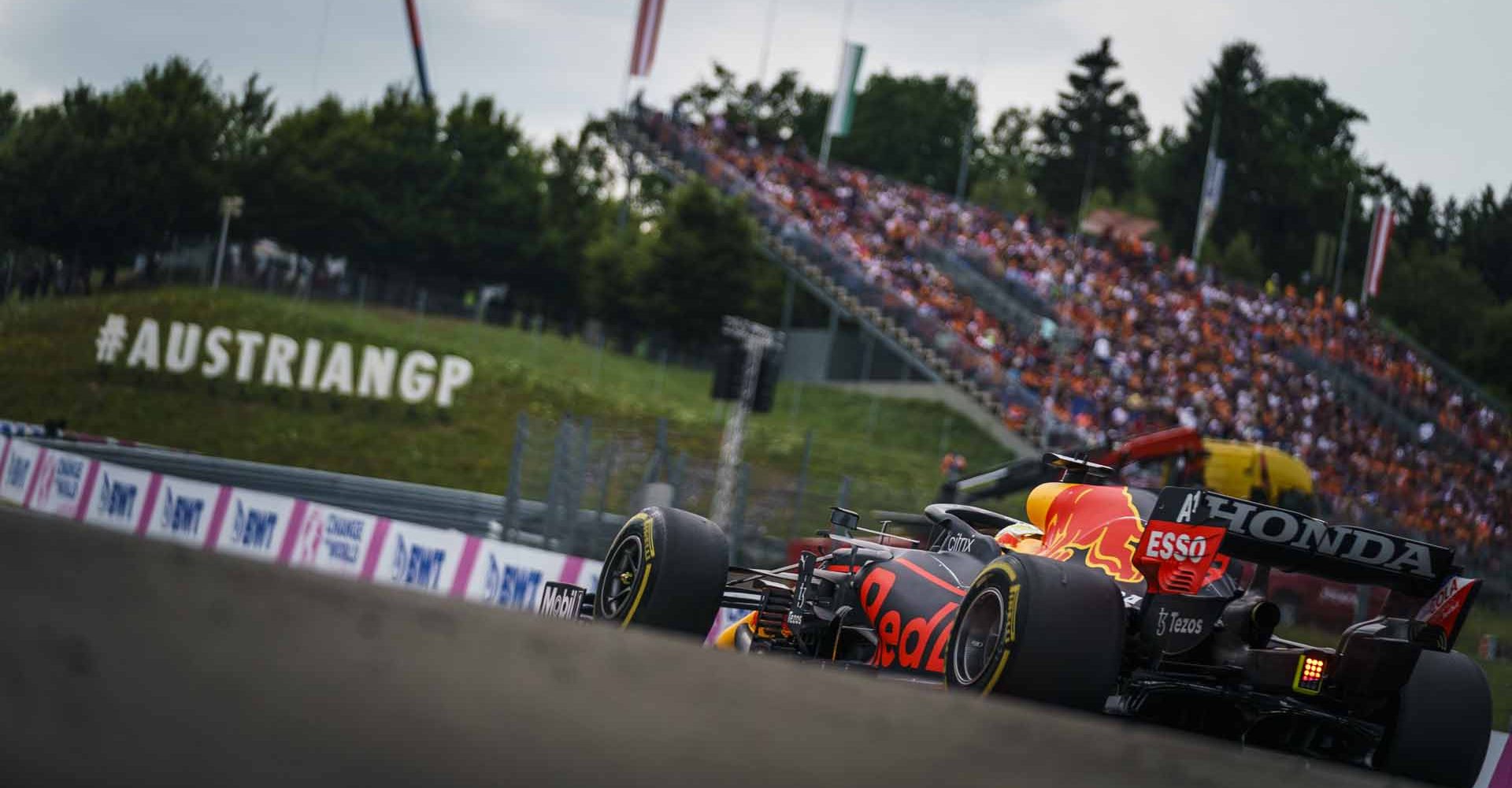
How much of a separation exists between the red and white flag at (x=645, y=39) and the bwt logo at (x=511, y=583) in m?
25.5

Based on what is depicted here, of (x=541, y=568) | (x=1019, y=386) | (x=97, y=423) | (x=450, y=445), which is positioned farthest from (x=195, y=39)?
(x=541, y=568)

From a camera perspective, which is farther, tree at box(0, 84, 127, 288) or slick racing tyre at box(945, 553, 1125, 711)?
tree at box(0, 84, 127, 288)

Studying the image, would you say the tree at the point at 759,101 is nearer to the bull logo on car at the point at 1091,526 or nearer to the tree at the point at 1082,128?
the tree at the point at 1082,128

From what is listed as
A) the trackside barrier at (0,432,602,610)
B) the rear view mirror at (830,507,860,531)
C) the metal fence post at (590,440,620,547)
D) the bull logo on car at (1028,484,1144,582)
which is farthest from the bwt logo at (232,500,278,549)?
the bull logo on car at (1028,484,1144,582)

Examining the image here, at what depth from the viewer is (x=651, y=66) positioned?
38.2 metres

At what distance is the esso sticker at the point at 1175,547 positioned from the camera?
5570 mm

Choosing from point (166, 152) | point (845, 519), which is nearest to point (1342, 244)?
point (166, 152)

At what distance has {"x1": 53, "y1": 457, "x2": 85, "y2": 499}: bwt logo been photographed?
18.2 meters

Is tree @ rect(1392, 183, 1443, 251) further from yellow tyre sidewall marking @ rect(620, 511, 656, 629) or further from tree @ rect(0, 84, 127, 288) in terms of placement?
yellow tyre sidewall marking @ rect(620, 511, 656, 629)

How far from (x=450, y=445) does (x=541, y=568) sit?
18.7 metres

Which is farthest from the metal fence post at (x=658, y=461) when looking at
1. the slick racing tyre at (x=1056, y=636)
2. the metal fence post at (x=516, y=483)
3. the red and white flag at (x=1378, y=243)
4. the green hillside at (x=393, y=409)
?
the red and white flag at (x=1378, y=243)

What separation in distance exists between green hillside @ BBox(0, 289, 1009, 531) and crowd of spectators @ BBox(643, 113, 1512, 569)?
2246 mm

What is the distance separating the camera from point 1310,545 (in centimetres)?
576

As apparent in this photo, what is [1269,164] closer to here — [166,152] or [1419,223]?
[1419,223]
